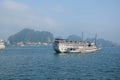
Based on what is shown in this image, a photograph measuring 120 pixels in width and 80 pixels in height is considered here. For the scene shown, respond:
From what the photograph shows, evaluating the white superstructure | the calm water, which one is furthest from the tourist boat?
the calm water

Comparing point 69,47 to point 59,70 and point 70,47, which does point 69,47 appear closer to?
point 70,47

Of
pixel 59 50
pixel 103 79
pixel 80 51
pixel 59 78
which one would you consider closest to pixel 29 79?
pixel 59 78

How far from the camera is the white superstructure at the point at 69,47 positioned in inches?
4909

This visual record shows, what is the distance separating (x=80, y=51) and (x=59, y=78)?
288 ft

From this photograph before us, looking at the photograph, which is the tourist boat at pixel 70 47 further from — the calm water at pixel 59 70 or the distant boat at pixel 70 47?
the calm water at pixel 59 70

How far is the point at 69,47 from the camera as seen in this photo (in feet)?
423

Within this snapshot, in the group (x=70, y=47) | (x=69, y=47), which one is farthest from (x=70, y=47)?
(x=69, y=47)

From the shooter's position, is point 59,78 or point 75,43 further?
point 75,43

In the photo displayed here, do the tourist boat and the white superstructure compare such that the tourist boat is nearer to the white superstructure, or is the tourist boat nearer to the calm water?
the white superstructure

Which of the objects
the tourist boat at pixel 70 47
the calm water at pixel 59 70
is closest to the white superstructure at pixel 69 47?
the tourist boat at pixel 70 47

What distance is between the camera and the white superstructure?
125m

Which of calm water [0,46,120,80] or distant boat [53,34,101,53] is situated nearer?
calm water [0,46,120,80]

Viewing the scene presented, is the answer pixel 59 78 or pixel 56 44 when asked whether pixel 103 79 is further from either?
pixel 56 44

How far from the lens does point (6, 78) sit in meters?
44.9
